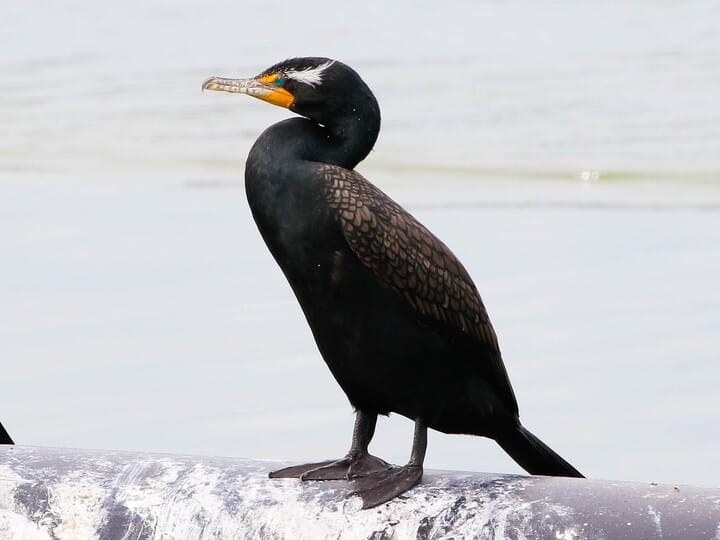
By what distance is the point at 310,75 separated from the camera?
12.6 feet

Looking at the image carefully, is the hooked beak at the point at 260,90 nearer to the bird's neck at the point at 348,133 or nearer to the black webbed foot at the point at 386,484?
the bird's neck at the point at 348,133

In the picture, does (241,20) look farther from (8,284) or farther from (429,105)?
(8,284)

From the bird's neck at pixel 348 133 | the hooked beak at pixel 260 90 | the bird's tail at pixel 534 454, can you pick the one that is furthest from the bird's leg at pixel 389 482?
the hooked beak at pixel 260 90

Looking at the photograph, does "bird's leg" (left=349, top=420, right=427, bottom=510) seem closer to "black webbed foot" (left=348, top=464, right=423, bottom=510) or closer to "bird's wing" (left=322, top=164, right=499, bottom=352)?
"black webbed foot" (left=348, top=464, right=423, bottom=510)

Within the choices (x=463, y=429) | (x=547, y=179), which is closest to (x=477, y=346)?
(x=463, y=429)

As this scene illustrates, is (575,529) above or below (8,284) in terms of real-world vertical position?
below

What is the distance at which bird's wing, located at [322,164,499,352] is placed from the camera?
3711mm

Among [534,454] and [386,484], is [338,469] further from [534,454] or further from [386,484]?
[534,454]

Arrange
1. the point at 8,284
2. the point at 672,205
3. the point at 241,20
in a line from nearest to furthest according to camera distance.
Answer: the point at 8,284
the point at 672,205
the point at 241,20

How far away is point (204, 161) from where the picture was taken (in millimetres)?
10609

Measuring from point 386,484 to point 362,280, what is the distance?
41 centimetres

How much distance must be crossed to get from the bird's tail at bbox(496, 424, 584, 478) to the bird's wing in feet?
0.81

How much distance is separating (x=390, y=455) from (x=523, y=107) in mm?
6049

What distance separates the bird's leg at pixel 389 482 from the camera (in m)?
3.68
